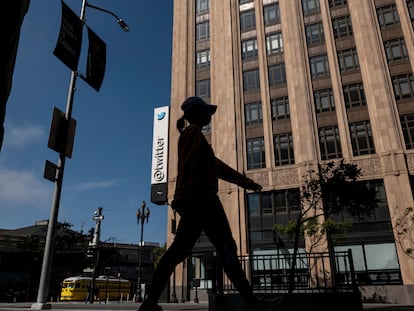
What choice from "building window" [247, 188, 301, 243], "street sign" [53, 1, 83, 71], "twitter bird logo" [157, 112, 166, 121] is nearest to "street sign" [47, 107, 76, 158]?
"street sign" [53, 1, 83, 71]

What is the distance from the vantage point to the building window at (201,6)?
34.7m

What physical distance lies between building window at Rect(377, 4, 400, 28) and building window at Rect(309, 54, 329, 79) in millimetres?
4922

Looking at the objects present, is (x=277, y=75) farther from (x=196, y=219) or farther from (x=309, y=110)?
(x=196, y=219)

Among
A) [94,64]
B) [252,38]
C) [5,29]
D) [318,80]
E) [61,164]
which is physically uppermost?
[252,38]

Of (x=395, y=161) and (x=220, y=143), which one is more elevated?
(x=220, y=143)

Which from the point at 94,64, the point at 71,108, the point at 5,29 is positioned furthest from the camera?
the point at 94,64

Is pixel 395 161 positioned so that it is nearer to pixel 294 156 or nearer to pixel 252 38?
pixel 294 156

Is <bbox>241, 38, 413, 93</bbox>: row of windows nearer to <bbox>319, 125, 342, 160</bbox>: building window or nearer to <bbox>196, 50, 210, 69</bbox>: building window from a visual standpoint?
<bbox>319, 125, 342, 160</bbox>: building window

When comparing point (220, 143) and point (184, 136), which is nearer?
point (184, 136)

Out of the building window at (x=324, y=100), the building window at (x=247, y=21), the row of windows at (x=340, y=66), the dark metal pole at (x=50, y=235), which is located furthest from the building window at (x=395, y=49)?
the dark metal pole at (x=50, y=235)

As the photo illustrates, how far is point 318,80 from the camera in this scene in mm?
26781

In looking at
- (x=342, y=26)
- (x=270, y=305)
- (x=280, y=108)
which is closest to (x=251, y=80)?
(x=280, y=108)

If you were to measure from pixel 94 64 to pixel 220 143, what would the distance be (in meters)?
18.0

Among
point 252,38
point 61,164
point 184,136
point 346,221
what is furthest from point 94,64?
point 252,38
